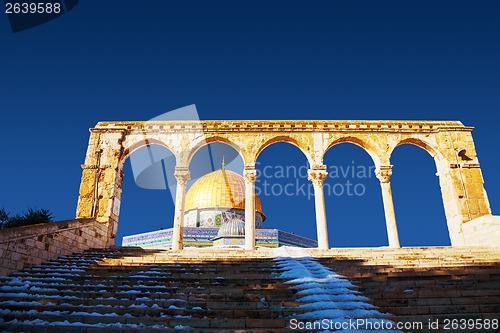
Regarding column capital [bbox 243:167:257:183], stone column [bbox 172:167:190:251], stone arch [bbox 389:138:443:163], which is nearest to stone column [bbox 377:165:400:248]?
stone arch [bbox 389:138:443:163]

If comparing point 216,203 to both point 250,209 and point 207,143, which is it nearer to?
point 207,143

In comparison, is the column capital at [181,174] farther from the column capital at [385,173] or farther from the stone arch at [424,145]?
the stone arch at [424,145]

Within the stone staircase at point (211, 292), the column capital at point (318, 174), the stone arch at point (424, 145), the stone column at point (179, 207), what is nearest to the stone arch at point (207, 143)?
the stone column at point (179, 207)

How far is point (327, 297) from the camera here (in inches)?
217

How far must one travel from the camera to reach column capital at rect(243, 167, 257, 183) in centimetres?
1279

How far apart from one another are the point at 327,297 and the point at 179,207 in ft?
26.1

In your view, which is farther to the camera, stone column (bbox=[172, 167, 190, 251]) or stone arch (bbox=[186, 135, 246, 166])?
stone arch (bbox=[186, 135, 246, 166])

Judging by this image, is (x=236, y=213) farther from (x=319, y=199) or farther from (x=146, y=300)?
(x=146, y=300)

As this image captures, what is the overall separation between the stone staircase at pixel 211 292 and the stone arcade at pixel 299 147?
4052 millimetres

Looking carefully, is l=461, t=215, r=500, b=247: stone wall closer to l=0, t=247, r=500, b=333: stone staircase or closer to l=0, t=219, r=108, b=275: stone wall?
l=0, t=247, r=500, b=333: stone staircase

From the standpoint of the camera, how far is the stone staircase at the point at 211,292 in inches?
188

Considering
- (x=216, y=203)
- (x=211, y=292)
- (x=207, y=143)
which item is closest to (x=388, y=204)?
(x=207, y=143)

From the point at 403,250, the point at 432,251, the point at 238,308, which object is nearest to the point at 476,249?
the point at 432,251

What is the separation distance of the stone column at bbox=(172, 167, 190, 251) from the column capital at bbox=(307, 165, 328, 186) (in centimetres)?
485
